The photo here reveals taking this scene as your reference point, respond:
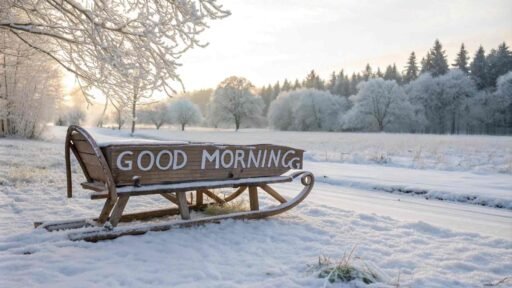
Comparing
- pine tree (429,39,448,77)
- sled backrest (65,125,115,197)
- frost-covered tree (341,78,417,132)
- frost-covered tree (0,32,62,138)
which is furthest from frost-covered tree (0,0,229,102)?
pine tree (429,39,448,77)

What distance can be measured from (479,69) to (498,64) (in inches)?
114

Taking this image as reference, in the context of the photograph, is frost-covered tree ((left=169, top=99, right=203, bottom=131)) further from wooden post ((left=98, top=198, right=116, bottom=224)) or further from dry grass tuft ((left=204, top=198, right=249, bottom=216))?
wooden post ((left=98, top=198, right=116, bottom=224))

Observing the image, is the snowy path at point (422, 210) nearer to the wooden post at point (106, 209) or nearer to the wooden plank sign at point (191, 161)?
the wooden plank sign at point (191, 161)

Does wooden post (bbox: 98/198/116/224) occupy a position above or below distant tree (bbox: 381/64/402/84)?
below

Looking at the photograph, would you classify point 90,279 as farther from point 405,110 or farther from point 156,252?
point 405,110

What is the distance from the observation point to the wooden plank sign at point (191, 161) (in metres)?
4.60

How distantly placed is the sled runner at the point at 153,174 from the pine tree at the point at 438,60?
71.5 meters

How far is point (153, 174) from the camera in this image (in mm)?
4836

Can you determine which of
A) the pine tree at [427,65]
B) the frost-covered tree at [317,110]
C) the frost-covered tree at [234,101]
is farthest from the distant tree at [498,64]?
the frost-covered tree at [234,101]

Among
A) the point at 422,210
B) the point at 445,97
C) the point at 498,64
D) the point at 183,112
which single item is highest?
the point at 498,64

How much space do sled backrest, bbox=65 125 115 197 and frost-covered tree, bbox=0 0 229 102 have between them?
1.20m

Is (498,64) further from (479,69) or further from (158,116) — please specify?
(158,116)

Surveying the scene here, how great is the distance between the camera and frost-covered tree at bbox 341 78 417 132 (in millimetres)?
60531

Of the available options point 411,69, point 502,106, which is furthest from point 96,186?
point 411,69
